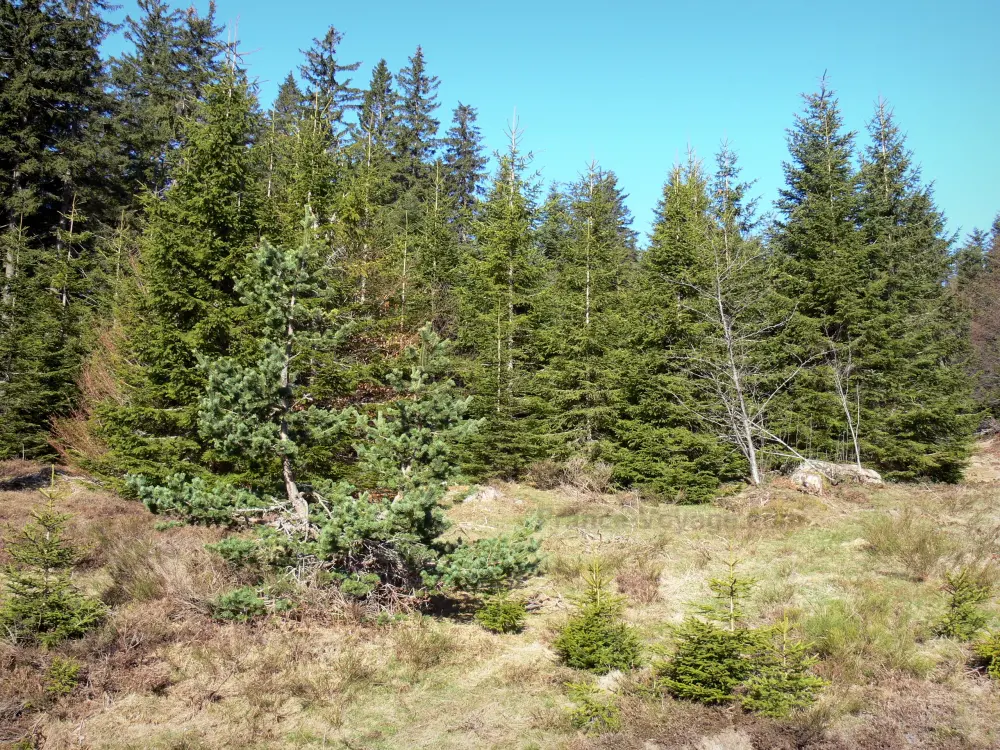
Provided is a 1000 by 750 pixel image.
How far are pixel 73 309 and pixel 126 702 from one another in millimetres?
22776

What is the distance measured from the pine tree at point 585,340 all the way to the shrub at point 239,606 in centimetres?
1312

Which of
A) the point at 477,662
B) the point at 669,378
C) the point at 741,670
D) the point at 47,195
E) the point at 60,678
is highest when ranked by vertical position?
the point at 47,195

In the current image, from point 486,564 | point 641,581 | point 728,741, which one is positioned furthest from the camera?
point 641,581

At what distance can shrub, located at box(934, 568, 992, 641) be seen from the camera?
291 inches

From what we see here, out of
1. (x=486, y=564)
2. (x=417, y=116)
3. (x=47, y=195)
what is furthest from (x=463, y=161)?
(x=486, y=564)

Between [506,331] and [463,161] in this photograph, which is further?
[463,161]

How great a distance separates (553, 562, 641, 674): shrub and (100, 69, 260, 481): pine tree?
9.67 metres

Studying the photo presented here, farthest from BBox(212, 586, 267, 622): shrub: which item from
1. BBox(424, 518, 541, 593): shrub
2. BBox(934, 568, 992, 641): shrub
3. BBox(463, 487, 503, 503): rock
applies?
BBox(463, 487, 503, 503): rock

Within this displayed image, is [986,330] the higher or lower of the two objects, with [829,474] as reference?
higher

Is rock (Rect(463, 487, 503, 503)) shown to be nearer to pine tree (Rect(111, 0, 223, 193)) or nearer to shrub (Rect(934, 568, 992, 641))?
shrub (Rect(934, 568, 992, 641))

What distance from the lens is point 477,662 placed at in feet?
24.2

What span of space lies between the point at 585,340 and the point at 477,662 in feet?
45.7

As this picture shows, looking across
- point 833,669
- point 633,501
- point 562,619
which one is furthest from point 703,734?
point 633,501

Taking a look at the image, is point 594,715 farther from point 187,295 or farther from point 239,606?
point 187,295
